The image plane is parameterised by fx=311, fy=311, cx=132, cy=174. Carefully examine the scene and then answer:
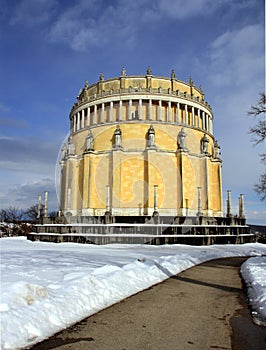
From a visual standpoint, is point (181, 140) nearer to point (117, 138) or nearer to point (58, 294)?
point (117, 138)

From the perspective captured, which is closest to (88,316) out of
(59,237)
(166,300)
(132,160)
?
(166,300)

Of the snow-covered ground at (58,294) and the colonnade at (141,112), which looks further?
the colonnade at (141,112)

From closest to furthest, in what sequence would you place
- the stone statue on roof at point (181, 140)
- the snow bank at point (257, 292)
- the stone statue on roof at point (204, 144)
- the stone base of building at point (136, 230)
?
the snow bank at point (257, 292) < the stone base of building at point (136, 230) < the stone statue on roof at point (181, 140) < the stone statue on roof at point (204, 144)

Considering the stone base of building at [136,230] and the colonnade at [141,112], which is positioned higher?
the colonnade at [141,112]

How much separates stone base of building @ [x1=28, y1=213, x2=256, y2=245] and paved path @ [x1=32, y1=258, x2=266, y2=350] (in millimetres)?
15280

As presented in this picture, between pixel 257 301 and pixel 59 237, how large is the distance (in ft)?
63.7

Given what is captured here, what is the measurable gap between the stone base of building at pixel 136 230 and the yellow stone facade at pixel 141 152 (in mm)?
5896

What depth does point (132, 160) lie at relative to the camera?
33969 mm

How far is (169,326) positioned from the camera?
16.8 ft

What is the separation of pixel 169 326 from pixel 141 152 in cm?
2935

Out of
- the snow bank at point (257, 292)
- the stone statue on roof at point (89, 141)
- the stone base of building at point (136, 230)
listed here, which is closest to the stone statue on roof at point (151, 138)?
the stone statue on roof at point (89, 141)

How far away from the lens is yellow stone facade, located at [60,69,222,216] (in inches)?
1309

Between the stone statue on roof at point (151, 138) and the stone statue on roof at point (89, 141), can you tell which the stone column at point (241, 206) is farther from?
the stone statue on roof at point (89, 141)

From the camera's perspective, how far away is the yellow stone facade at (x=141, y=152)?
33.2 m
